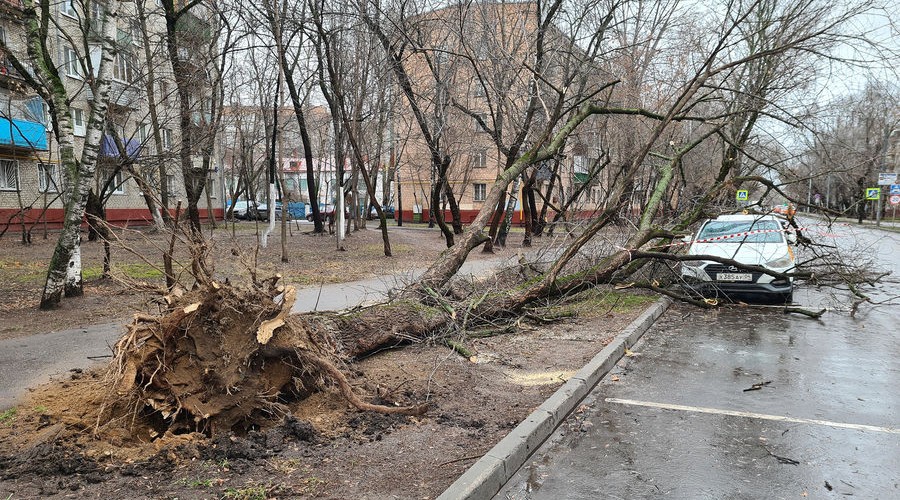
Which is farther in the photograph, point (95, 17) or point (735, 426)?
point (95, 17)

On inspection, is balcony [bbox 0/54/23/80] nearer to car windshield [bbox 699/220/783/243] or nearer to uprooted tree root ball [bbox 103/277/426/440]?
uprooted tree root ball [bbox 103/277/426/440]

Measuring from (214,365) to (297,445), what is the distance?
0.90 metres

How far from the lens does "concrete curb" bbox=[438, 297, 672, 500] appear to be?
3420 mm

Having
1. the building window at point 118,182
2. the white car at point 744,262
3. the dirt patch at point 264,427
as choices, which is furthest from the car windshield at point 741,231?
the building window at point 118,182

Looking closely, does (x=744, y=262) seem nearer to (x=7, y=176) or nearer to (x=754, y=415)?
(x=754, y=415)

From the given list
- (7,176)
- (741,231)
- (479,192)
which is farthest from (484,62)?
(479,192)

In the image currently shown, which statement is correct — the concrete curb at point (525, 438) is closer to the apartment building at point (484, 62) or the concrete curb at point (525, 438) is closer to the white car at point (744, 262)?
the white car at point (744, 262)

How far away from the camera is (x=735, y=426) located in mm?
4734

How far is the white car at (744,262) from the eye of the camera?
1009cm

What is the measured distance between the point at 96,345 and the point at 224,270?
10.3 feet

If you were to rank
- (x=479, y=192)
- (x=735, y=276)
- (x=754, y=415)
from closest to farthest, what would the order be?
(x=754, y=415)
(x=735, y=276)
(x=479, y=192)

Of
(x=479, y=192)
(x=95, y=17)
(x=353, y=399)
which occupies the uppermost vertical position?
(x=95, y=17)

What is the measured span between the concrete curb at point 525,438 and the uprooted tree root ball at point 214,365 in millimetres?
969

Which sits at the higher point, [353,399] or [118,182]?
[118,182]
